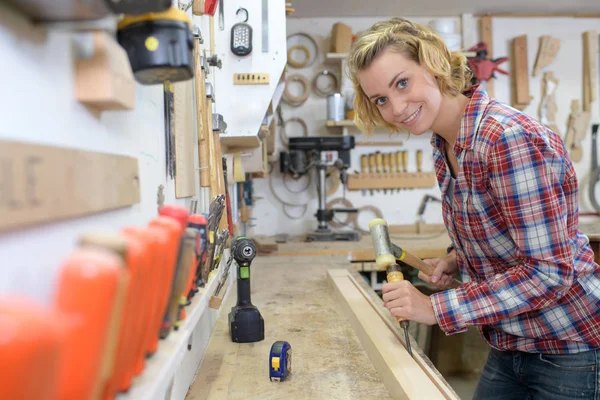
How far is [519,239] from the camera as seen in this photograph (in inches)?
39.1

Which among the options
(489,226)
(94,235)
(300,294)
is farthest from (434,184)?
(94,235)

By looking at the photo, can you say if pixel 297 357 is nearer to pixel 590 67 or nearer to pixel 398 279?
pixel 398 279

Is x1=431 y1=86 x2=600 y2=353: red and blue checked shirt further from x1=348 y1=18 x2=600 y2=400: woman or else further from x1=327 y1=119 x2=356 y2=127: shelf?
x1=327 y1=119 x2=356 y2=127: shelf

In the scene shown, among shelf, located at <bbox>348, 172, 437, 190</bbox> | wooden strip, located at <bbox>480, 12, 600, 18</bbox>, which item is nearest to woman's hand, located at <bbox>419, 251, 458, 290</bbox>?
shelf, located at <bbox>348, 172, 437, 190</bbox>

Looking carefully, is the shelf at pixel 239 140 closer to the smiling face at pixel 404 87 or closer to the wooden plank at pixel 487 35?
the smiling face at pixel 404 87

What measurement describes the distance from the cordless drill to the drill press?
5.68 feet

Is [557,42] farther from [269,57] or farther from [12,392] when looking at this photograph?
[12,392]

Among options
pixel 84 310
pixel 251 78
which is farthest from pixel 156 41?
pixel 251 78

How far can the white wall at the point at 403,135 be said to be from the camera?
141 inches

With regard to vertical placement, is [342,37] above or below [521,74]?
above

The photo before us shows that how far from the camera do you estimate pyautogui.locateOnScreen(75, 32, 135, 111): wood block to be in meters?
0.44

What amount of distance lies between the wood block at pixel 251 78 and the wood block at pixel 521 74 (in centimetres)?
268

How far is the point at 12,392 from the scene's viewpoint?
0.22m

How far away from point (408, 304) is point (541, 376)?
42cm
